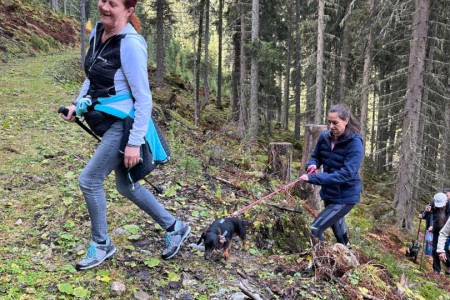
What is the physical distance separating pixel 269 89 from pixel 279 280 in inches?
841

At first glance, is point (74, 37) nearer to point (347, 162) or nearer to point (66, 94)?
point (66, 94)

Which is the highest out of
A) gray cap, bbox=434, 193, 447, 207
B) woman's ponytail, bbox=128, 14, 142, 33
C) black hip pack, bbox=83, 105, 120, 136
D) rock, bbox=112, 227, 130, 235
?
woman's ponytail, bbox=128, 14, 142, 33

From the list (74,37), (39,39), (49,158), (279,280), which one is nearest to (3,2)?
(39,39)

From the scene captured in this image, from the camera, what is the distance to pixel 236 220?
4.10m

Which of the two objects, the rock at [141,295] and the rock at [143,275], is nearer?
the rock at [141,295]

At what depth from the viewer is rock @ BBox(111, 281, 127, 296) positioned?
9.93 feet

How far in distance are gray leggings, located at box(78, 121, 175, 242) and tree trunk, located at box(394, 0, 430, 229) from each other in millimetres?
10286

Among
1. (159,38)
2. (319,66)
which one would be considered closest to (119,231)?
(319,66)

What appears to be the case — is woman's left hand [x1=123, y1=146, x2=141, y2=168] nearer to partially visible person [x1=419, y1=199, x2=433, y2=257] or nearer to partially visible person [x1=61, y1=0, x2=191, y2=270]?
partially visible person [x1=61, y1=0, x2=191, y2=270]

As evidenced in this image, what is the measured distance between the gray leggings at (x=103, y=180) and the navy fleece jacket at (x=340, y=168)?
1979 millimetres

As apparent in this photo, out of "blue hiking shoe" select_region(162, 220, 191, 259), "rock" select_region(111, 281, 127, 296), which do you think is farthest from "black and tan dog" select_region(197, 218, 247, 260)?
"rock" select_region(111, 281, 127, 296)

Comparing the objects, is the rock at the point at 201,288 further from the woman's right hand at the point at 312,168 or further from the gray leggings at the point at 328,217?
the woman's right hand at the point at 312,168

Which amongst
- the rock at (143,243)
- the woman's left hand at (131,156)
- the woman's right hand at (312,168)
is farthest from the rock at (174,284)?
the woman's right hand at (312,168)

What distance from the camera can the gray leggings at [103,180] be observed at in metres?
2.86
